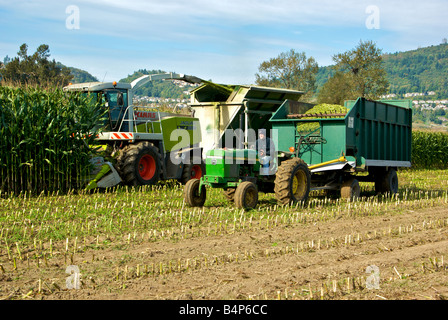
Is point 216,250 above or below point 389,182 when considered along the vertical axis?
below

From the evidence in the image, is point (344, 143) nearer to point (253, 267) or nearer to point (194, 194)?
point (194, 194)

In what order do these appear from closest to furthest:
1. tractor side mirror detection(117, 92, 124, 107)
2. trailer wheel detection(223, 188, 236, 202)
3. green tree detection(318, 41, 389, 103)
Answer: trailer wheel detection(223, 188, 236, 202) → tractor side mirror detection(117, 92, 124, 107) → green tree detection(318, 41, 389, 103)

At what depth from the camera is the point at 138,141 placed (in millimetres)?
13836

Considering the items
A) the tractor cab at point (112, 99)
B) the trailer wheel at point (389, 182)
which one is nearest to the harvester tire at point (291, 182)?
the trailer wheel at point (389, 182)

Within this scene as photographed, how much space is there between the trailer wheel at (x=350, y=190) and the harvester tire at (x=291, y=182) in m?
1.63

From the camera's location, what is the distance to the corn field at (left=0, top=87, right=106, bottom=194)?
456 inches

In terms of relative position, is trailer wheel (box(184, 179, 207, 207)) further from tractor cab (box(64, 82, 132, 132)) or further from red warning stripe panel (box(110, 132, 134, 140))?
tractor cab (box(64, 82, 132, 132))

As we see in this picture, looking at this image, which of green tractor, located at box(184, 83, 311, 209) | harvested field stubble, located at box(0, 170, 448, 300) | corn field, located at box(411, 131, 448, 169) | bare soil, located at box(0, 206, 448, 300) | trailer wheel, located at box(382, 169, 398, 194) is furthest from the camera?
corn field, located at box(411, 131, 448, 169)

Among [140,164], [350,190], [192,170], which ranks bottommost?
[350,190]

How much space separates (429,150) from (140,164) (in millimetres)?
21310

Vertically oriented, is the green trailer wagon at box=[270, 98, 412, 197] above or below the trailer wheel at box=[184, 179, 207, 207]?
above

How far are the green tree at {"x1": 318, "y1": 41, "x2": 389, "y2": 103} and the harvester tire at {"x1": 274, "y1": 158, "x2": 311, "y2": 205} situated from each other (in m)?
33.8

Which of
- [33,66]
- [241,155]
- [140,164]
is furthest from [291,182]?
[33,66]
